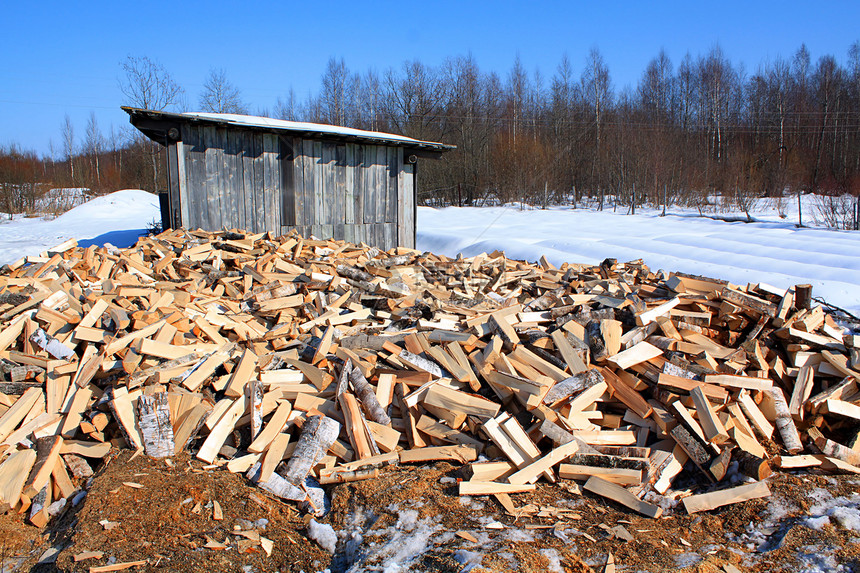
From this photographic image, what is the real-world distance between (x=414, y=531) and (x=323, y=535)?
1.59 feet

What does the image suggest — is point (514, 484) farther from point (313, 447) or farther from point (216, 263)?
point (216, 263)

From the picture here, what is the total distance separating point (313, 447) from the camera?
3.43m

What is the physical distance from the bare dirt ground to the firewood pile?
0.14m

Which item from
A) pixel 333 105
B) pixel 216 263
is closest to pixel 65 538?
pixel 216 263

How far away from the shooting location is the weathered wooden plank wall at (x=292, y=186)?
947cm

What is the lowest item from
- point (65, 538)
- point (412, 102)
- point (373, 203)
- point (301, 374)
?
point (65, 538)

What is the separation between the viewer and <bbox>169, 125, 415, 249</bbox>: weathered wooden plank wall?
9.47 metres

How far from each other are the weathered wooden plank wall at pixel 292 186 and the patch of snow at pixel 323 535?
25.7 feet

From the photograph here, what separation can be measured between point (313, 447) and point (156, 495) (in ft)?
3.01

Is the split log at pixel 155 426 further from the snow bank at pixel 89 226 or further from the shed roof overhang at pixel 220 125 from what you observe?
the snow bank at pixel 89 226

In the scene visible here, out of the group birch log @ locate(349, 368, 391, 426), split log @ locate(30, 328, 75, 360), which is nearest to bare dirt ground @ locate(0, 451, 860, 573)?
birch log @ locate(349, 368, 391, 426)

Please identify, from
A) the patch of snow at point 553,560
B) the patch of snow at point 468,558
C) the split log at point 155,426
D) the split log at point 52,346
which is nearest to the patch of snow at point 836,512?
the patch of snow at point 553,560

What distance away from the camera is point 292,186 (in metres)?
10.4

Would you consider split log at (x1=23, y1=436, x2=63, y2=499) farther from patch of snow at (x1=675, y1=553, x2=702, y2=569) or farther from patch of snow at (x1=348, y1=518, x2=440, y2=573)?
patch of snow at (x1=675, y1=553, x2=702, y2=569)
